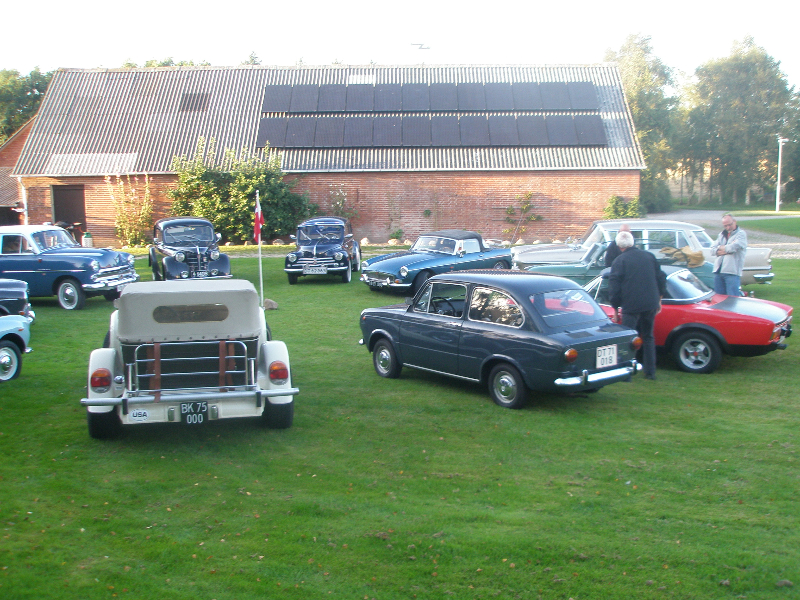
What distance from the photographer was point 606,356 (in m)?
7.60

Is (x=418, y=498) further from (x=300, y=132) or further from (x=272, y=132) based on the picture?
(x=272, y=132)

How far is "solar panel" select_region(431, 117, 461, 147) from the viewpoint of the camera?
1194 inches

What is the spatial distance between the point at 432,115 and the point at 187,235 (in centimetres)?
1620

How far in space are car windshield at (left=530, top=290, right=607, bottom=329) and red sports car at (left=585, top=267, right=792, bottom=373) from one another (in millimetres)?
1357

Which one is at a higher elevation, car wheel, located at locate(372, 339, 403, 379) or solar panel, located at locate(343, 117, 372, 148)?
solar panel, located at locate(343, 117, 372, 148)

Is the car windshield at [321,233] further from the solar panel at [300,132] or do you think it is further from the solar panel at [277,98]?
the solar panel at [277,98]

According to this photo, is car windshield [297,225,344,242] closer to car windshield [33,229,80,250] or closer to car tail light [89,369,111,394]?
car windshield [33,229,80,250]

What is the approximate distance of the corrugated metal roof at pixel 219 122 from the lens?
98.2ft

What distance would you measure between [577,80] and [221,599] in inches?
1289

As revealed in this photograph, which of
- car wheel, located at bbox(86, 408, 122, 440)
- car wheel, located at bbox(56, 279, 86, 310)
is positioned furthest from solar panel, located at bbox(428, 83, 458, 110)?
car wheel, located at bbox(86, 408, 122, 440)

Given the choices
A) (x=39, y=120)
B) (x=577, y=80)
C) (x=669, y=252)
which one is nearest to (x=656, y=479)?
(x=669, y=252)

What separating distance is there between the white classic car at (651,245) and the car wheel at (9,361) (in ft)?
31.6

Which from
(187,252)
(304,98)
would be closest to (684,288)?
(187,252)

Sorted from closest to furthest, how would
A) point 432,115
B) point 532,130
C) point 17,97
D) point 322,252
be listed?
point 322,252, point 532,130, point 432,115, point 17,97
